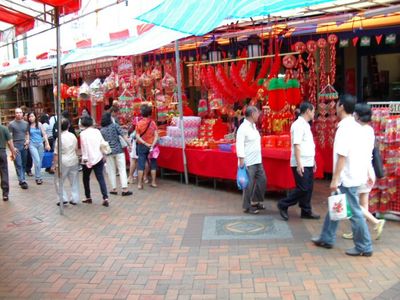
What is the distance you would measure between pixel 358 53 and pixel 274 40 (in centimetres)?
234

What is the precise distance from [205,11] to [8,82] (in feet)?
55.0

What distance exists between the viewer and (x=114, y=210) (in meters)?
7.59

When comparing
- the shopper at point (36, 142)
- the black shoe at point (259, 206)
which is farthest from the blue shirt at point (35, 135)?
the black shoe at point (259, 206)

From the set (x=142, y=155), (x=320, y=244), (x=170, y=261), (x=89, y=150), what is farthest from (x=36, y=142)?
(x=320, y=244)

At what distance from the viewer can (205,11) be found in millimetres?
7141

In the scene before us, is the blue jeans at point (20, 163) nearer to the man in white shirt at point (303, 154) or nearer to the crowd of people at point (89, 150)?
the crowd of people at point (89, 150)

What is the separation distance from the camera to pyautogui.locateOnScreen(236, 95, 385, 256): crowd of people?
194 inches

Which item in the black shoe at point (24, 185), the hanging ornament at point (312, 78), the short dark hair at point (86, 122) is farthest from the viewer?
the black shoe at point (24, 185)

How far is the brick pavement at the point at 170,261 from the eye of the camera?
439cm

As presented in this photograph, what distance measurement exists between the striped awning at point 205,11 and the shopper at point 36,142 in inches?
183

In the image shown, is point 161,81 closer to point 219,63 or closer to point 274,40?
point 219,63

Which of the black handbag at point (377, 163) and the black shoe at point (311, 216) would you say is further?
the black shoe at point (311, 216)

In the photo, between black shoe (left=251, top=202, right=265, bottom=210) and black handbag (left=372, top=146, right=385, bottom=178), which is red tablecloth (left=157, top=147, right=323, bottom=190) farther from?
black handbag (left=372, top=146, right=385, bottom=178)

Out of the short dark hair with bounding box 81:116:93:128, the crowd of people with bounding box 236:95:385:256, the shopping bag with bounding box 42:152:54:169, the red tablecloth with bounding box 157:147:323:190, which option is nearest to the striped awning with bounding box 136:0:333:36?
the crowd of people with bounding box 236:95:385:256
